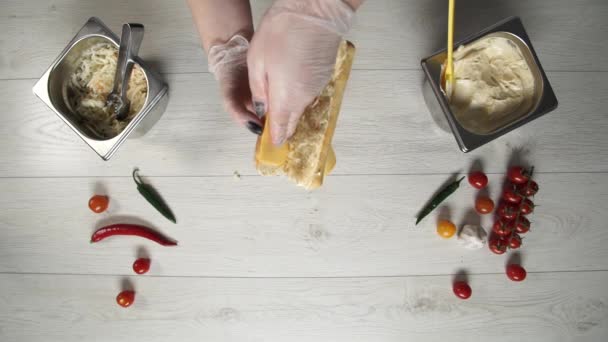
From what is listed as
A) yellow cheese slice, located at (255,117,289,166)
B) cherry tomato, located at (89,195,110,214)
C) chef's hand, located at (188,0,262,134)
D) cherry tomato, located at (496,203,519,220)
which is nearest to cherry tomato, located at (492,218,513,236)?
cherry tomato, located at (496,203,519,220)

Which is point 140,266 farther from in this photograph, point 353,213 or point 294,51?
point 294,51

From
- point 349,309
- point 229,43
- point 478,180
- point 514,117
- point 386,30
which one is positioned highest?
point 229,43

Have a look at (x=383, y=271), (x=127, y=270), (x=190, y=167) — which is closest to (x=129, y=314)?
(x=127, y=270)

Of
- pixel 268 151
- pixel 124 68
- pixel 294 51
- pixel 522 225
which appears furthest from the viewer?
pixel 522 225

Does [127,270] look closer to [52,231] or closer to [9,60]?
[52,231]

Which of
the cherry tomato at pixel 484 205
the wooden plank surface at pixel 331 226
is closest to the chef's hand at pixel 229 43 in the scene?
the wooden plank surface at pixel 331 226

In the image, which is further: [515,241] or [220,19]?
[515,241]

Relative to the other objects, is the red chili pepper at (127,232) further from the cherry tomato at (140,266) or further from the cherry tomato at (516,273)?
the cherry tomato at (516,273)

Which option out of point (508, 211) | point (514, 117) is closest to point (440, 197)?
point (508, 211)
